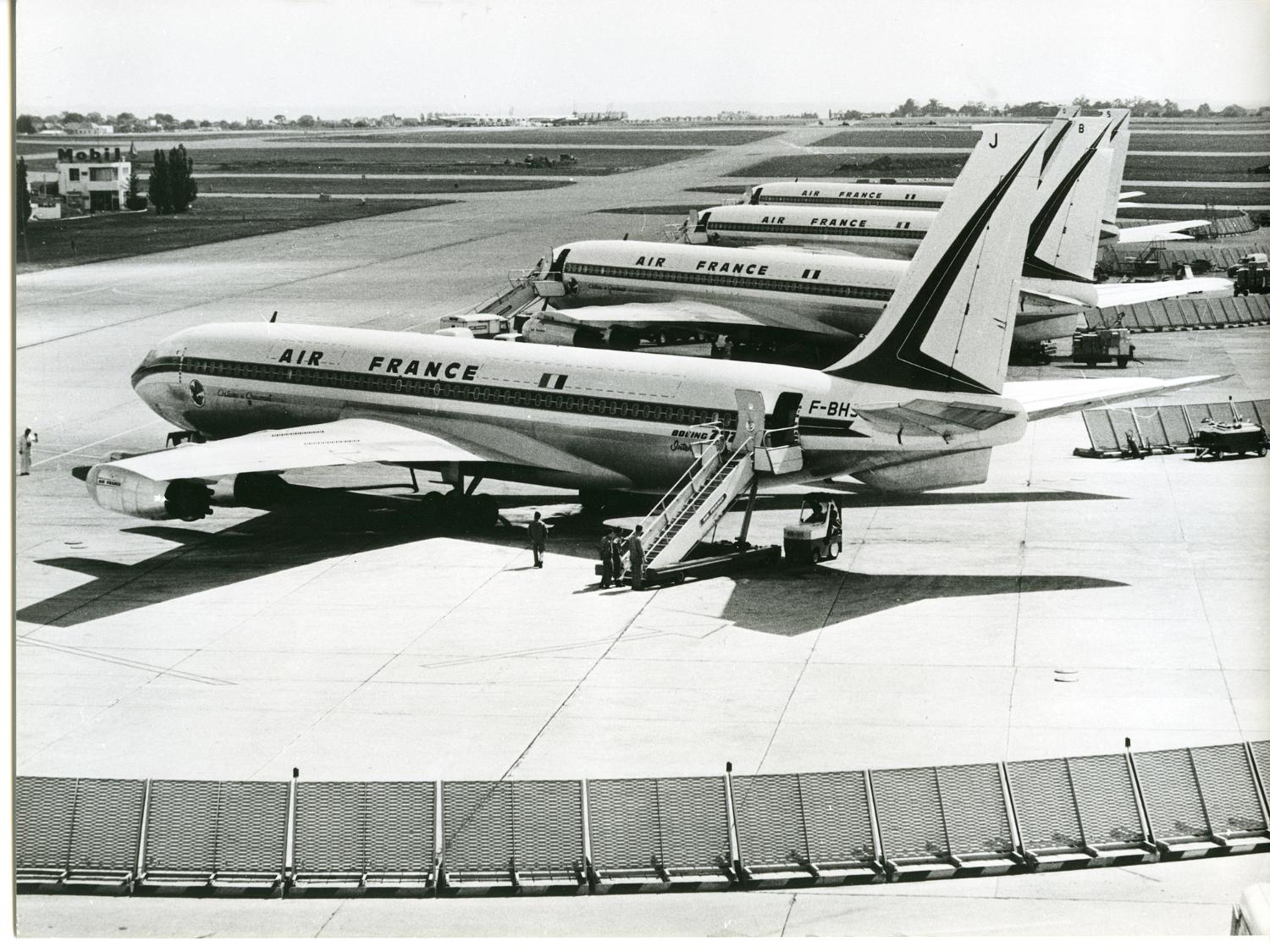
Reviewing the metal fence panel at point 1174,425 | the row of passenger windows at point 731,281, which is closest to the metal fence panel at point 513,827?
the metal fence panel at point 1174,425

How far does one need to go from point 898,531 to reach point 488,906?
21.0 metres

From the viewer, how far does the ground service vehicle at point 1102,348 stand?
6662 centimetres

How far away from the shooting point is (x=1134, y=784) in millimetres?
23328

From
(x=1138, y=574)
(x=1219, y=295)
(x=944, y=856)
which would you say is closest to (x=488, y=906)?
(x=944, y=856)

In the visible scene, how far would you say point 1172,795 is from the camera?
2355cm

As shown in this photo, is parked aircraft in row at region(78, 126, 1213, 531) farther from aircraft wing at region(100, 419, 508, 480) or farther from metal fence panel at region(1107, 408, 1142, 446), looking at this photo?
metal fence panel at region(1107, 408, 1142, 446)

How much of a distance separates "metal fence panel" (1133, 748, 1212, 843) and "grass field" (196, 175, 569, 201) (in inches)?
4856

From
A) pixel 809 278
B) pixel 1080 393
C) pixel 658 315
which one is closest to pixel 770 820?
pixel 1080 393

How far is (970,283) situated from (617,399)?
936 centimetres

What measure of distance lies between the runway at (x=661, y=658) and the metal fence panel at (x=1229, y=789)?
2.75ft

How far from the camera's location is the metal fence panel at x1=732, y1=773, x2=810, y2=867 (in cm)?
2266

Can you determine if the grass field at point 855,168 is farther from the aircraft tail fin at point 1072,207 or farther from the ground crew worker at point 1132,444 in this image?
the ground crew worker at point 1132,444

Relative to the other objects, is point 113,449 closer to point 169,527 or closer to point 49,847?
point 169,527

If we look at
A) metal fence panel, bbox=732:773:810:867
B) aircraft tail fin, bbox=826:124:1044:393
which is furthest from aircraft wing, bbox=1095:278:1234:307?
metal fence panel, bbox=732:773:810:867
